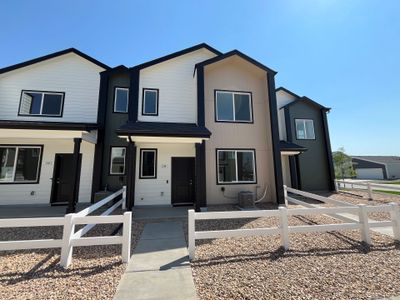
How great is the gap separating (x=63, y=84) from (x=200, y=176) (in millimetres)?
9217

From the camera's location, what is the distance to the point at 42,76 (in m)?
10.4

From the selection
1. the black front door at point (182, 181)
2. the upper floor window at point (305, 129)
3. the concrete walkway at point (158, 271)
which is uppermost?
the upper floor window at point (305, 129)

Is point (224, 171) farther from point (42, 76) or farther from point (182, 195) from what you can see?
point (42, 76)

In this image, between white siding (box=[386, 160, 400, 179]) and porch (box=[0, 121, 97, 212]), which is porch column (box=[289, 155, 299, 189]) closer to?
porch (box=[0, 121, 97, 212])

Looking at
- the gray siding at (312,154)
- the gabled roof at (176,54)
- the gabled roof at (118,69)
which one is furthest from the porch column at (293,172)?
the gabled roof at (118,69)

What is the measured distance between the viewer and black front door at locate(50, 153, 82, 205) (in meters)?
9.58

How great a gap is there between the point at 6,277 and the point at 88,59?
→ 35.6 feet

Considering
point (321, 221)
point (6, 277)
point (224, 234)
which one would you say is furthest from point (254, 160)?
point (6, 277)

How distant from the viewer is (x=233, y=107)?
10.2 meters

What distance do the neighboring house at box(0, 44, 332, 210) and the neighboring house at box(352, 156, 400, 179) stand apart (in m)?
49.2


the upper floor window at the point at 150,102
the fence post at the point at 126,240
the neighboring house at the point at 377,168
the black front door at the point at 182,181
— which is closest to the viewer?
the fence post at the point at 126,240

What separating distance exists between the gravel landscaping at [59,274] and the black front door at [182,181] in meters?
4.74

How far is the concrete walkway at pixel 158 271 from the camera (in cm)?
295

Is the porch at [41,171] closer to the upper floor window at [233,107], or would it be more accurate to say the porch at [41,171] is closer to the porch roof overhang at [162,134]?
the porch roof overhang at [162,134]
